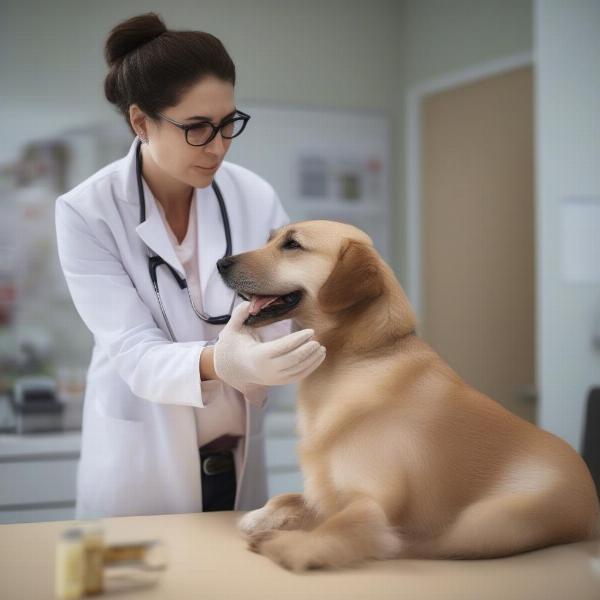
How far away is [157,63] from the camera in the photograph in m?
1.44

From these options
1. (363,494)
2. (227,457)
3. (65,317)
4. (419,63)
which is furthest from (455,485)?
(419,63)

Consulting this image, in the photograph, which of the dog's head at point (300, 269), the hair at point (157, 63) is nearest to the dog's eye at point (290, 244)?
the dog's head at point (300, 269)

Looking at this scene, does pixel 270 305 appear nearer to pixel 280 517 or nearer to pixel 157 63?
pixel 280 517

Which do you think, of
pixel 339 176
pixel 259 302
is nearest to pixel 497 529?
pixel 259 302

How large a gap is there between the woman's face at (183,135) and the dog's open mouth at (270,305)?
30cm

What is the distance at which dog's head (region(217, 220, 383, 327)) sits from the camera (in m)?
1.24

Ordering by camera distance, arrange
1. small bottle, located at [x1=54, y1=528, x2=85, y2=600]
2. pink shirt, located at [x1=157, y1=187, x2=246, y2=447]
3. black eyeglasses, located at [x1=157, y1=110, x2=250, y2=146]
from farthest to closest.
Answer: pink shirt, located at [x1=157, y1=187, x2=246, y2=447] < black eyeglasses, located at [x1=157, y1=110, x2=250, y2=146] < small bottle, located at [x1=54, y1=528, x2=85, y2=600]

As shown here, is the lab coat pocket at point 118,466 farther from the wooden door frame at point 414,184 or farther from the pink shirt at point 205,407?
the wooden door frame at point 414,184

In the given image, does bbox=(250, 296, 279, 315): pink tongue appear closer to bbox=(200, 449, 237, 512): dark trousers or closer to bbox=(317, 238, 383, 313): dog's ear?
bbox=(317, 238, 383, 313): dog's ear

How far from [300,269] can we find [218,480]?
57 centimetres

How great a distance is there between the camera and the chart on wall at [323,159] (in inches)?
147

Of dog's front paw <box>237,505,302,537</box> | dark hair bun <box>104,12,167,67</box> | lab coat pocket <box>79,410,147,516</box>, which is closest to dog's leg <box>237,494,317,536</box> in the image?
dog's front paw <box>237,505,302,537</box>

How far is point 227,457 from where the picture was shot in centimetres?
165

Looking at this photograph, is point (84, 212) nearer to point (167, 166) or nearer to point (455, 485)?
point (167, 166)
